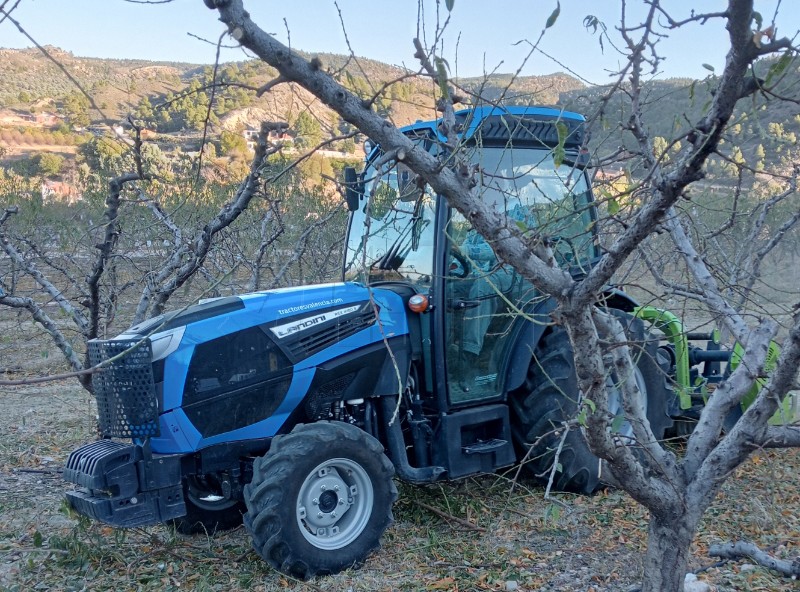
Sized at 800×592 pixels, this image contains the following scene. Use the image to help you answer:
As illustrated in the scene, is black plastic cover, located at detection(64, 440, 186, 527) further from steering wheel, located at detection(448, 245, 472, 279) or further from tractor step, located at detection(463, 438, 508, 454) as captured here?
steering wheel, located at detection(448, 245, 472, 279)

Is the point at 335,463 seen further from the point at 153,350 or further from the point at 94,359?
the point at 94,359

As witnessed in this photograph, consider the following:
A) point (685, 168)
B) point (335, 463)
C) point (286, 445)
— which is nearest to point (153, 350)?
point (286, 445)

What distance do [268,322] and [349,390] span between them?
0.61 m

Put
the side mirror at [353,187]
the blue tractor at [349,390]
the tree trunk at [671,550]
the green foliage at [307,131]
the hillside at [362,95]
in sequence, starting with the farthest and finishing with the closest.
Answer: the side mirror at [353,187] → the blue tractor at [349,390] → the green foliage at [307,131] → the tree trunk at [671,550] → the hillside at [362,95]

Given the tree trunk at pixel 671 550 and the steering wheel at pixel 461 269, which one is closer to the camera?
the tree trunk at pixel 671 550

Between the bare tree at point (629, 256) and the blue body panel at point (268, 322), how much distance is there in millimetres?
1377

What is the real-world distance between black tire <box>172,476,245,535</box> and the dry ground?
0.08 m

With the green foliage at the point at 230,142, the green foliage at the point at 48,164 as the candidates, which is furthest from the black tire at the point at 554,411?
the green foliage at the point at 48,164

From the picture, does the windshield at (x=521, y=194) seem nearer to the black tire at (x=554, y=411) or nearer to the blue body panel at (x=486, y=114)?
the blue body panel at (x=486, y=114)

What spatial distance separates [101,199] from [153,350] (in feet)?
37.8

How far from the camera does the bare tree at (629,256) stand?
6.55 feet

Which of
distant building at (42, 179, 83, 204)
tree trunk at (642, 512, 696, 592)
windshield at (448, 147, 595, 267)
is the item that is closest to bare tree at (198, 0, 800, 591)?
tree trunk at (642, 512, 696, 592)

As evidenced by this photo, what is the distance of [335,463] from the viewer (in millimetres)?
3957

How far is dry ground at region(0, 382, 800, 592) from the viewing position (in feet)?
12.4
